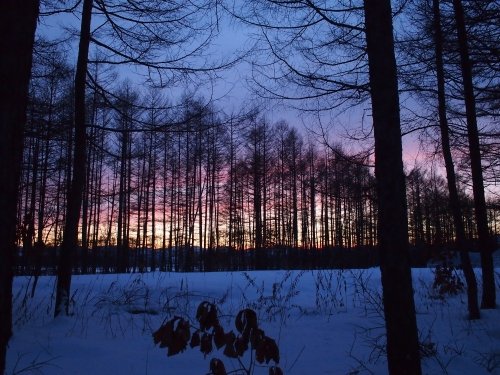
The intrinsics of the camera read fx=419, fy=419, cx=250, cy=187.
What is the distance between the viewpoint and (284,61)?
4.58 m

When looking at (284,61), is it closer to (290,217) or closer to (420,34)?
(420,34)

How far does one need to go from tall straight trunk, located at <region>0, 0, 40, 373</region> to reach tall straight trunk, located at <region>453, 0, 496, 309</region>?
6.26 meters

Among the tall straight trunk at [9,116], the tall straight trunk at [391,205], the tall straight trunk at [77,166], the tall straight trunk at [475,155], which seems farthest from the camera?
the tall straight trunk at [475,155]

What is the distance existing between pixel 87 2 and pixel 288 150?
26211 mm

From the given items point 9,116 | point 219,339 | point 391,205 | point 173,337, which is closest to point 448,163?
point 391,205

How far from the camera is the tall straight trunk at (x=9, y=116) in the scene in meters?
1.95

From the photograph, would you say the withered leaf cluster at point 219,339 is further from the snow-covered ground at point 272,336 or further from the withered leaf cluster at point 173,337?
the snow-covered ground at point 272,336

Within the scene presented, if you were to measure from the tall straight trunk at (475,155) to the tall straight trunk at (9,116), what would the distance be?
6.26 meters

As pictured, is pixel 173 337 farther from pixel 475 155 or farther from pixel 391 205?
pixel 475 155

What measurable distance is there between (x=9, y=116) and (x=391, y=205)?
8.37 feet

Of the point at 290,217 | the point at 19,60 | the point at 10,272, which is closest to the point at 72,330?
the point at 10,272

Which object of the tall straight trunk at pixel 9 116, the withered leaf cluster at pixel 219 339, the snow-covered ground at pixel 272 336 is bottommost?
the snow-covered ground at pixel 272 336

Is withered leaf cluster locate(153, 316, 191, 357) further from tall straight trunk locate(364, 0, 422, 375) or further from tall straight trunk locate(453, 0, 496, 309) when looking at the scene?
tall straight trunk locate(453, 0, 496, 309)

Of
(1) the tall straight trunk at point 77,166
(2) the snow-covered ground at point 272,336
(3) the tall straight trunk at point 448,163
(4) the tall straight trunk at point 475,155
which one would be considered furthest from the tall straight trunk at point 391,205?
(1) the tall straight trunk at point 77,166
